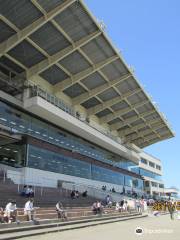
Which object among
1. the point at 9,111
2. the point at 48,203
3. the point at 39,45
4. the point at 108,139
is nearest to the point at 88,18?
the point at 39,45

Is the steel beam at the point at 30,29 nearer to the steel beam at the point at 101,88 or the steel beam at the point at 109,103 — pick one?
the steel beam at the point at 101,88

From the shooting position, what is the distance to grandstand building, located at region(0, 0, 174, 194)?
29.0m

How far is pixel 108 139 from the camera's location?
2024 inches

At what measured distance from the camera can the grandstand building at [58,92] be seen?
29.0 meters

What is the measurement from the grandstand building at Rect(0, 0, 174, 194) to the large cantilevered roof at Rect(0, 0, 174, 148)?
3.1 inches

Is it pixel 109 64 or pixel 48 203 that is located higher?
pixel 109 64

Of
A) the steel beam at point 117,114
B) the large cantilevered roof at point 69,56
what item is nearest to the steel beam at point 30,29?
the large cantilevered roof at point 69,56

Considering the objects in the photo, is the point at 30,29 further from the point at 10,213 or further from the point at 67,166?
the point at 67,166

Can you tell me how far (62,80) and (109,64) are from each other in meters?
5.43

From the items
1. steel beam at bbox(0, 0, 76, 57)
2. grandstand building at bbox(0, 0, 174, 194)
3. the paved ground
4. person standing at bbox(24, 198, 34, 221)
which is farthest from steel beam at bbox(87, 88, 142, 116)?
person standing at bbox(24, 198, 34, 221)

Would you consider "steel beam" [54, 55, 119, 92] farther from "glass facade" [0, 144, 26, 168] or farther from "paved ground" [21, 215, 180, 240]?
"paved ground" [21, 215, 180, 240]

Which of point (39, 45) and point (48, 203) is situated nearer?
point (48, 203)

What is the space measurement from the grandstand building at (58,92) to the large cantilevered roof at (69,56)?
78 millimetres

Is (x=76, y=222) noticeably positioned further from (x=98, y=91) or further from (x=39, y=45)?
(x=98, y=91)
